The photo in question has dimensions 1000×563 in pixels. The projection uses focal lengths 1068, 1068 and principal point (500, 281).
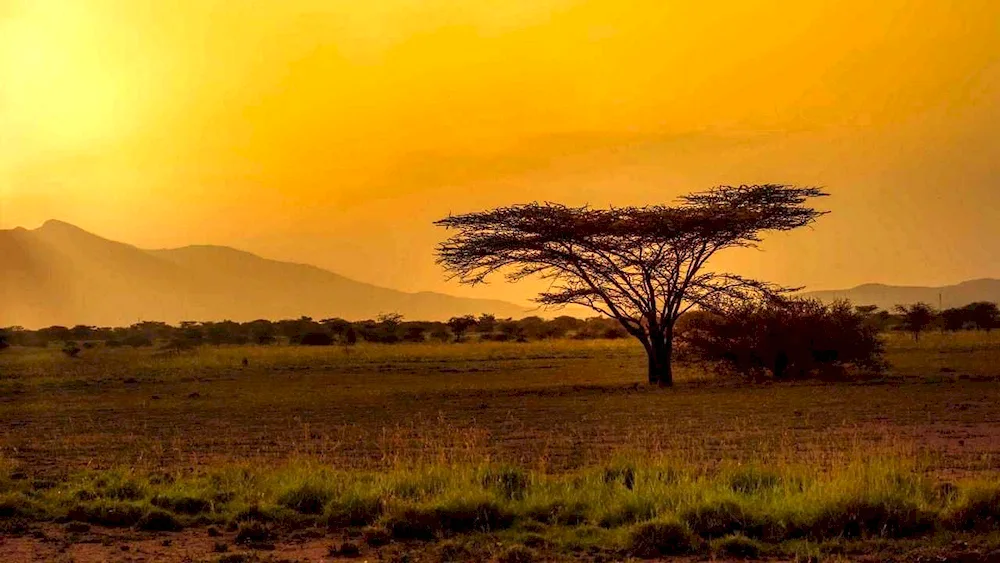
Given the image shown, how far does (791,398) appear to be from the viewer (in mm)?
29406

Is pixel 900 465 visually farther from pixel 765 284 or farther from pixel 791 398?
pixel 765 284

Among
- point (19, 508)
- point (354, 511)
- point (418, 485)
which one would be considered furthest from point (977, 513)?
point (19, 508)

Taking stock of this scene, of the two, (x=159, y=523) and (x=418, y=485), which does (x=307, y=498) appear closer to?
(x=418, y=485)

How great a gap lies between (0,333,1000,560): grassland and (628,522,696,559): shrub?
22 mm

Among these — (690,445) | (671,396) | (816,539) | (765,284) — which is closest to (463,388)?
(671,396)

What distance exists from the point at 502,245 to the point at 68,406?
16.6 m

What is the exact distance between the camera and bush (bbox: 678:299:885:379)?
3875 centimetres

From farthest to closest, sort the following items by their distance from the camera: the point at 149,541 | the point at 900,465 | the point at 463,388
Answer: the point at 463,388 → the point at 900,465 → the point at 149,541

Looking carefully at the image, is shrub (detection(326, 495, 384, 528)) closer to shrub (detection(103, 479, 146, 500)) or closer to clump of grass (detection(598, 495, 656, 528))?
clump of grass (detection(598, 495, 656, 528))

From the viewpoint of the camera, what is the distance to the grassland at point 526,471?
11430 millimetres

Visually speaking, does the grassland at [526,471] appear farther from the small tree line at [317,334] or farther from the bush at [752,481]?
the small tree line at [317,334]

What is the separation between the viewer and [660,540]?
36.1 feet

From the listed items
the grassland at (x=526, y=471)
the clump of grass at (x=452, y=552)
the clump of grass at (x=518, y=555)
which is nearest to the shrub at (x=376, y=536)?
the grassland at (x=526, y=471)

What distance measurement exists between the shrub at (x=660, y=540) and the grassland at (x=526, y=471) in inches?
0.9
